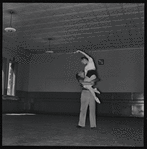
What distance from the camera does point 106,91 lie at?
35.7 ft

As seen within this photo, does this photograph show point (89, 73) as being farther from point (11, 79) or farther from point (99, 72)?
point (11, 79)

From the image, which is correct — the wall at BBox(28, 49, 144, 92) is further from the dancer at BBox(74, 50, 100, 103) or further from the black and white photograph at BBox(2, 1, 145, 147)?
the dancer at BBox(74, 50, 100, 103)

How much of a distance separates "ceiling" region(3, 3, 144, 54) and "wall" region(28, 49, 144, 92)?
521mm

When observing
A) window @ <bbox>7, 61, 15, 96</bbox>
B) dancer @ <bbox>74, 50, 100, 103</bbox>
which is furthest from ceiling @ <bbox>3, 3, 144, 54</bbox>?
dancer @ <bbox>74, 50, 100, 103</bbox>

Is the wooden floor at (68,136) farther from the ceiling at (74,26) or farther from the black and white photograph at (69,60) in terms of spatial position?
the ceiling at (74,26)

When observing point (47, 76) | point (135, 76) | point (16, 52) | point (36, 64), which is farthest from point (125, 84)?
point (16, 52)

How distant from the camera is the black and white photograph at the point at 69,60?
23.7ft

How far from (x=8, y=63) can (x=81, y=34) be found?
14.3 ft

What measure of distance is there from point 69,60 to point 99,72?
1829 mm

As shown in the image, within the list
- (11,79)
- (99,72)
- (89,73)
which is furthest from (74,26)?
(11,79)

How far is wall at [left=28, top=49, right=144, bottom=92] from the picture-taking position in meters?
10.5

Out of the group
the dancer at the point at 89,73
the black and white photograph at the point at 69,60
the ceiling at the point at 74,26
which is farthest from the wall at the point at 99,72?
the dancer at the point at 89,73

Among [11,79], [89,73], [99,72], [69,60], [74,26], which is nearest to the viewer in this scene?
[89,73]

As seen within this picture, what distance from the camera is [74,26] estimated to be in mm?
8312
